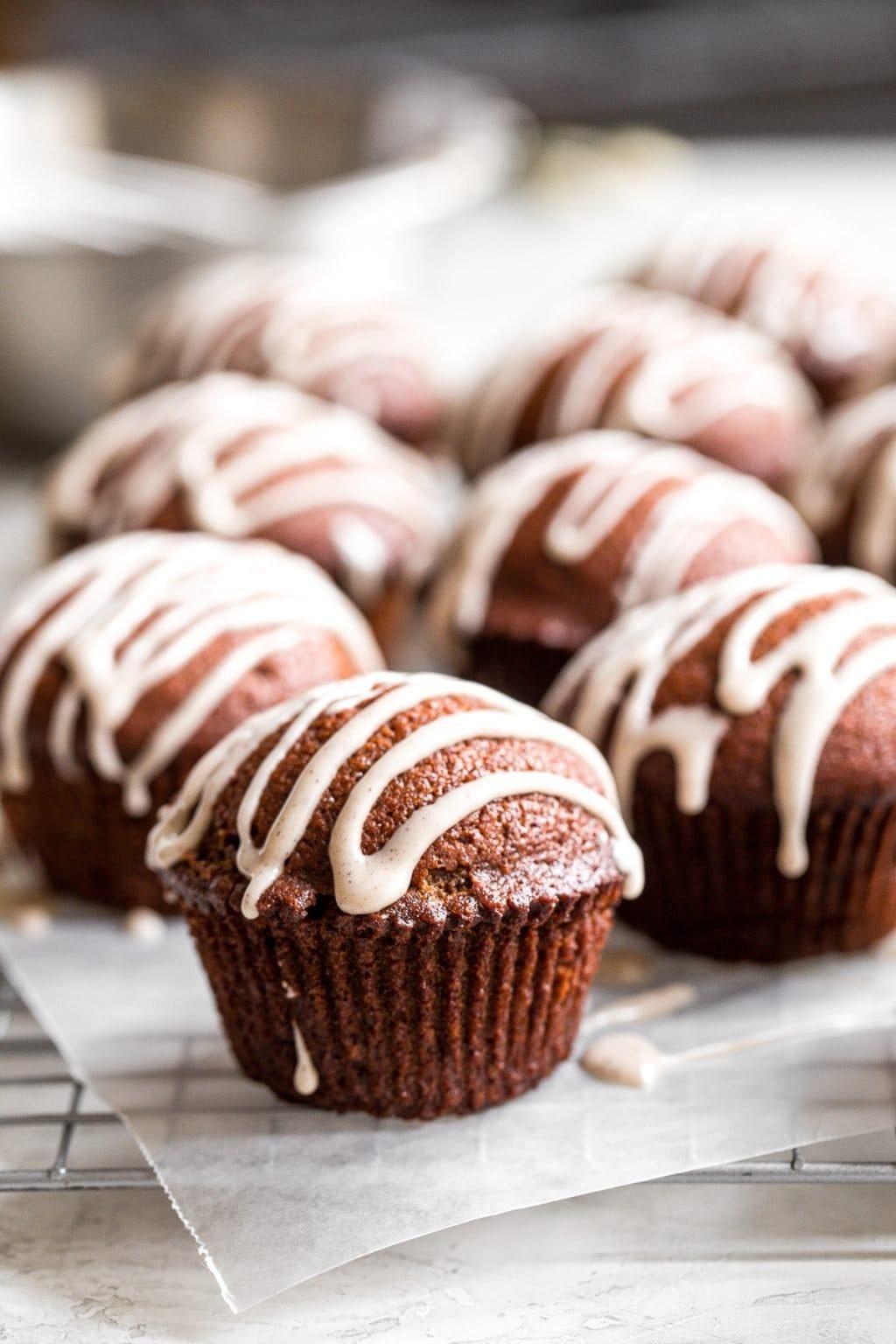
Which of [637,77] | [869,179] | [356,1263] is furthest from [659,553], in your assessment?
[637,77]

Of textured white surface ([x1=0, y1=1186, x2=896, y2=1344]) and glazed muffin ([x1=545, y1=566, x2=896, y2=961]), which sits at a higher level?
glazed muffin ([x1=545, y1=566, x2=896, y2=961])

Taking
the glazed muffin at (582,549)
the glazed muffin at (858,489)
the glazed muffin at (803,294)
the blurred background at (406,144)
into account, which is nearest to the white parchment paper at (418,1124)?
the glazed muffin at (582,549)

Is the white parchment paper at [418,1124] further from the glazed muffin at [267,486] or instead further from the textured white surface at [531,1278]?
the glazed muffin at [267,486]

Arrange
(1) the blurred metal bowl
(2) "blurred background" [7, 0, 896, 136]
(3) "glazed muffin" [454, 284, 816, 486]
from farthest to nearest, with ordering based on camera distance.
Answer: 1. (2) "blurred background" [7, 0, 896, 136]
2. (1) the blurred metal bowl
3. (3) "glazed muffin" [454, 284, 816, 486]

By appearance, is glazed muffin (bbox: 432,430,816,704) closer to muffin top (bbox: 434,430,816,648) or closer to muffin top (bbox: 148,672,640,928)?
muffin top (bbox: 434,430,816,648)

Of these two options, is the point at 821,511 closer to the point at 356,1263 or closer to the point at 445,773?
the point at 445,773

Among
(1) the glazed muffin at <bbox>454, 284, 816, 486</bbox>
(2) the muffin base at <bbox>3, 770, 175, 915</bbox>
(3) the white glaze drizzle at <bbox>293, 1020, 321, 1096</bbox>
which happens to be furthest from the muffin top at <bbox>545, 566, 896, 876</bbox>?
(1) the glazed muffin at <bbox>454, 284, 816, 486</bbox>

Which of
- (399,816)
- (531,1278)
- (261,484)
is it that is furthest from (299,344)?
(531,1278)
